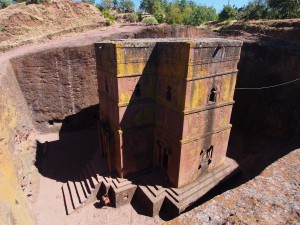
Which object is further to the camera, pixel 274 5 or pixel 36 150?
pixel 274 5

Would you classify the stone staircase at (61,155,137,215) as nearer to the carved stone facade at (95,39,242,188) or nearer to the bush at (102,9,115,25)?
the carved stone facade at (95,39,242,188)

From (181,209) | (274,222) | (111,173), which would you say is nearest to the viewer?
(274,222)

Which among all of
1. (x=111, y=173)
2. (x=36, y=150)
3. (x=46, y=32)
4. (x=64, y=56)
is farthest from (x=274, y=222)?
(x=46, y=32)

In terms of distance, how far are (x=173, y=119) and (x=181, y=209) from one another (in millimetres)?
3797

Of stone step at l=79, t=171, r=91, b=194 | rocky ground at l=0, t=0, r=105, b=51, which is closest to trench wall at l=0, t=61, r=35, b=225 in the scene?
stone step at l=79, t=171, r=91, b=194

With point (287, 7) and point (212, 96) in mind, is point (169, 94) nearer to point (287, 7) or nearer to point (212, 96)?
point (212, 96)

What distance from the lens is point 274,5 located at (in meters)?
22.5

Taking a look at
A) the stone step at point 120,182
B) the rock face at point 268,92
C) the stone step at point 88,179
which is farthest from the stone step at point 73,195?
the rock face at point 268,92

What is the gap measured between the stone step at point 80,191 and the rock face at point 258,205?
353 inches

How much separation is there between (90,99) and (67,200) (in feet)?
26.4

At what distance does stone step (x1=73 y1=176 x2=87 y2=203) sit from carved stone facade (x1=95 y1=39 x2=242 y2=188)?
5.87 ft

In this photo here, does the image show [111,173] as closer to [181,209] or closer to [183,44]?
[181,209]

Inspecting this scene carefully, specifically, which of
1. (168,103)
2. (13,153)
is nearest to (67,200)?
(13,153)

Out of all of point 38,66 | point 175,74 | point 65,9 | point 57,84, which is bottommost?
point 57,84
